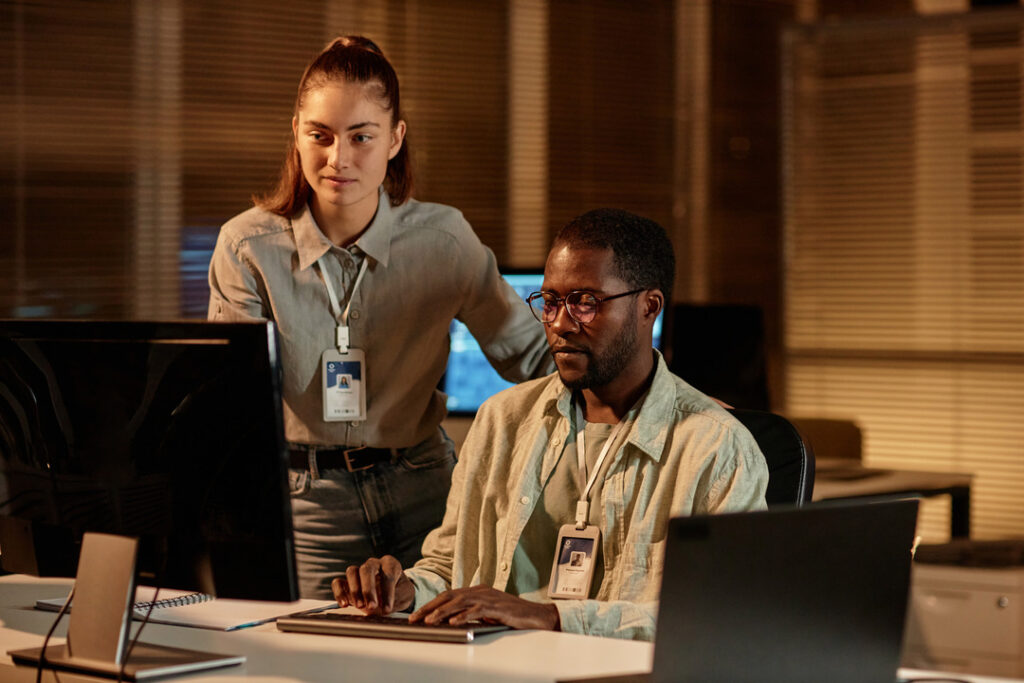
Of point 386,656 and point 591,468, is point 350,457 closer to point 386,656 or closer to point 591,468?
point 591,468

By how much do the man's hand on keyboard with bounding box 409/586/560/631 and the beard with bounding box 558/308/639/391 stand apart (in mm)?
394

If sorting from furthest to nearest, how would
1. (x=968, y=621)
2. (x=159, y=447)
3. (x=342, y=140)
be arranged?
1. (x=968, y=621)
2. (x=342, y=140)
3. (x=159, y=447)

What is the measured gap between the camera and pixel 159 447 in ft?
4.77

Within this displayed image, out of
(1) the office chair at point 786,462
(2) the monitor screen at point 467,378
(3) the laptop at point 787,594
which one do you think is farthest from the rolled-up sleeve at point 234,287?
(3) the laptop at point 787,594

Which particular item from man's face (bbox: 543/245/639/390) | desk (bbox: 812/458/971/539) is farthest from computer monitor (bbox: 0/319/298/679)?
desk (bbox: 812/458/971/539)

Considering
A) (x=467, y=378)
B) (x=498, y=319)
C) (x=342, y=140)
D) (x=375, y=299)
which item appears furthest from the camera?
(x=467, y=378)

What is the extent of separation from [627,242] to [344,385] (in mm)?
632

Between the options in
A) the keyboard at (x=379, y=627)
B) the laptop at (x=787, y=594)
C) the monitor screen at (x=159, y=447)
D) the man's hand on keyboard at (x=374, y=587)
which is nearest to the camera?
the laptop at (x=787, y=594)

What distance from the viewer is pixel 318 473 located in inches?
89.0

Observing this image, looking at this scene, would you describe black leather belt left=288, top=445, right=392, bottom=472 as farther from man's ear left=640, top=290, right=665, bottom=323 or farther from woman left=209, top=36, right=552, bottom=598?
man's ear left=640, top=290, right=665, bottom=323

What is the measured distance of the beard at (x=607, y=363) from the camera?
193cm

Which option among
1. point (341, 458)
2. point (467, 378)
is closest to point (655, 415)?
point (341, 458)

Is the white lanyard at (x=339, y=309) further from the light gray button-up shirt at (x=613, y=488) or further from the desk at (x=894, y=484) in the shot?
the desk at (x=894, y=484)

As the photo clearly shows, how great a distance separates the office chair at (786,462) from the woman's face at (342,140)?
85 cm
